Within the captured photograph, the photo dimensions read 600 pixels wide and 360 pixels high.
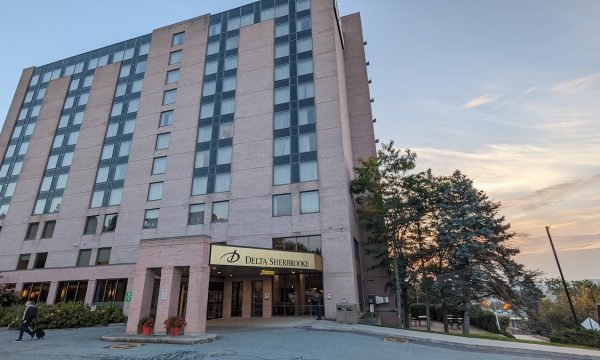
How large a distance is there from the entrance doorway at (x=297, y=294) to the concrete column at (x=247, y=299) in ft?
6.49

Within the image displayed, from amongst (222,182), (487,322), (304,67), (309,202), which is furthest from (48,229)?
(487,322)

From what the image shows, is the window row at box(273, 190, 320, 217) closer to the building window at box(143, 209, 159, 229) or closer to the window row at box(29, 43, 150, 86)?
the building window at box(143, 209, 159, 229)

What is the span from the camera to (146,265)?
17.6 meters

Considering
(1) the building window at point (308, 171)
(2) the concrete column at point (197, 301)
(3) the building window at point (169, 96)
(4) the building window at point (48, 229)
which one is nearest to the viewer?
(2) the concrete column at point (197, 301)

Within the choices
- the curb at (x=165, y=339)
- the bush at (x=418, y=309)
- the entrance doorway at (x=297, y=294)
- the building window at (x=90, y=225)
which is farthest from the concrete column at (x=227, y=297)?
the bush at (x=418, y=309)

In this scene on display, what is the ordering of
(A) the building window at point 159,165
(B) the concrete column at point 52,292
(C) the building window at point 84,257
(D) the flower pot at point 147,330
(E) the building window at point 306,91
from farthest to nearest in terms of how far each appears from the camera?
(A) the building window at point 159,165 → (C) the building window at point 84,257 → (E) the building window at point 306,91 → (B) the concrete column at point 52,292 → (D) the flower pot at point 147,330

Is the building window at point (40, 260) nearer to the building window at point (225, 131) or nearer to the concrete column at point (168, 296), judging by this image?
the building window at point (225, 131)

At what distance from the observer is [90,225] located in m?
33.6

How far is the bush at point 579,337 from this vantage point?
15159 mm

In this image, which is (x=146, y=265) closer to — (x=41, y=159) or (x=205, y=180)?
(x=205, y=180)

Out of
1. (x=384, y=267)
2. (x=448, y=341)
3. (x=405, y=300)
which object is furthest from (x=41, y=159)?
(x=448, y=341)

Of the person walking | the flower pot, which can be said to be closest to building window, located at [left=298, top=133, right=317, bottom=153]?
the flower pot

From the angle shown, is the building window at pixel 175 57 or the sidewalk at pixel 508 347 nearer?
the sidewalk at pixel 508 347

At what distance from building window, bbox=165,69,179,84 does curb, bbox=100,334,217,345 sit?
97.5 ft
